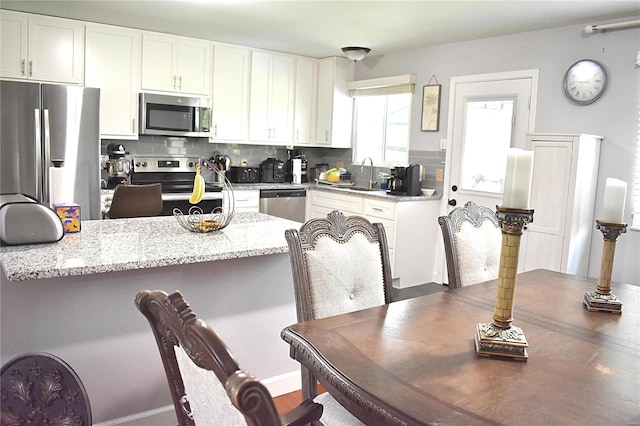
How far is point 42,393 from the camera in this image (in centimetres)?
187

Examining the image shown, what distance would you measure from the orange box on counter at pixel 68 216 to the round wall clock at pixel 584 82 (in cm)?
353

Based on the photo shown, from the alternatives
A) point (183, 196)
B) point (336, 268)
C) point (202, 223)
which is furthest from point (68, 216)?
point (183, 196)

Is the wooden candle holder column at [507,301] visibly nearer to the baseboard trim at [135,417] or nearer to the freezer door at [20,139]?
the baseboard trim at [135,417]

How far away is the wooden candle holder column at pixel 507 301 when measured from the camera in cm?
133

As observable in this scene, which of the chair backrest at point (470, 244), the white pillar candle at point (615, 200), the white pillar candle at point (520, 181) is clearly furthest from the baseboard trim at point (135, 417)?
the white pillar candle at point (615, 200)

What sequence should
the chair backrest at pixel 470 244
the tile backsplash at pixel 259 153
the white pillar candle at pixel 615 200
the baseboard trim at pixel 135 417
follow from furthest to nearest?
the tile backsplash at pixel 259 153
the chair backrest at pixel 470 244
the baseboard trim at pixel 135 417
the white pillar candle at pixel 615 200

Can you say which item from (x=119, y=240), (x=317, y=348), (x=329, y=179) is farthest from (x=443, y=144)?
Answer: (x=317, y=348)

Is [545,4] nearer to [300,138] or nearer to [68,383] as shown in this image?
[300,138]

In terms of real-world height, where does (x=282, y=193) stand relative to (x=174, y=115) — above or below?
below

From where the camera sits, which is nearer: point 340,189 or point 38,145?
point 38,145

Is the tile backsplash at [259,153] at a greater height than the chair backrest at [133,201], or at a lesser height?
greater

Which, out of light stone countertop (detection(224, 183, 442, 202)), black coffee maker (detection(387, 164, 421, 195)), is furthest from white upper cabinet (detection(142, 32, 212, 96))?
black coffee maker (detection(387, 164, 421, 195))

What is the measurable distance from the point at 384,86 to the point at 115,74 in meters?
2.69

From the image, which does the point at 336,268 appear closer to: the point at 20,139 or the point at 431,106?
the point at 20,139
